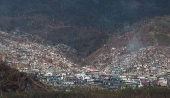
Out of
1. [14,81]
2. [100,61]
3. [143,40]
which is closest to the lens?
[14,81]

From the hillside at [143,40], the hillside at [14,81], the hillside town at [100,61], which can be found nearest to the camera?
the hillside at [14,81]

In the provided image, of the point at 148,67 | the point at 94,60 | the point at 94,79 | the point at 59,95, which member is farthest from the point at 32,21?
the point at 59,95

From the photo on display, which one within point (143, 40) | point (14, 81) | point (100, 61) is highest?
point (143, 40)

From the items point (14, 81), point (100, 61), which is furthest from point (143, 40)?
point (14, 81)

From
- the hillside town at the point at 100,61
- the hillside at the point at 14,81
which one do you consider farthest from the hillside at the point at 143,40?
the hillside at the point at 14,81

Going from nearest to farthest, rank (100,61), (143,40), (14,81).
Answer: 1. (14,81)
2. (100,61)
3. (143,40)

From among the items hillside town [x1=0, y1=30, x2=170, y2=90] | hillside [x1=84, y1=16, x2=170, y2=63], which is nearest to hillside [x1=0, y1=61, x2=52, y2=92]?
hillside town [x1=0, y1=30, x2=170, y2=90]

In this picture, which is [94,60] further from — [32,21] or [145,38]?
[32,21]

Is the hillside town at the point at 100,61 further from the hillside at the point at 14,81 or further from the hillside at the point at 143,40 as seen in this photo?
the hillside at the point at 14,81

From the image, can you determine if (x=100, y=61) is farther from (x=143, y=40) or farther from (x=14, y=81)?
(x=14, y=81)
